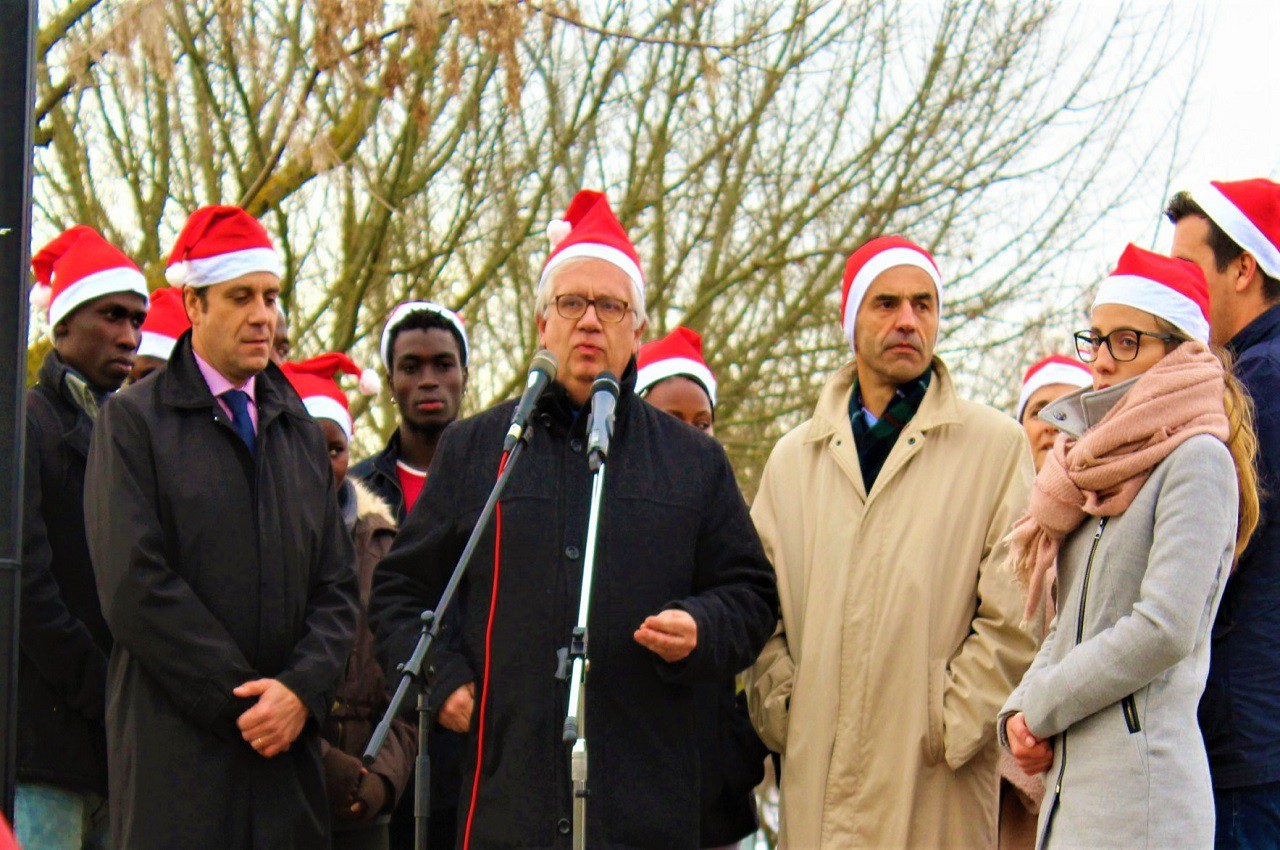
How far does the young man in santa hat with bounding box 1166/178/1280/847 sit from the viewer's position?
4.02m

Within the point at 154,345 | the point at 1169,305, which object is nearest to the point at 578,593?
the point at 1169,305

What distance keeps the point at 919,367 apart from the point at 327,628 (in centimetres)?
194

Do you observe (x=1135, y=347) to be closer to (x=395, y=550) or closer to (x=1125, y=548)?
(x=1125, y=548)

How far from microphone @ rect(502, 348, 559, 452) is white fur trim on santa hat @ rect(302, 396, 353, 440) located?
2514 millimetres

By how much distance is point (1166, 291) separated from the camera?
4.23 meters

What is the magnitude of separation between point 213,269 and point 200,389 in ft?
1.51

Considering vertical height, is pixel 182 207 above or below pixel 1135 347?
above

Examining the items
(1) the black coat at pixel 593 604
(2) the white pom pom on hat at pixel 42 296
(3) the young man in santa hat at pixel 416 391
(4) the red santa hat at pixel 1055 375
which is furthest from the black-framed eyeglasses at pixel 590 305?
(4) the red santa hat at pixel 1055 375

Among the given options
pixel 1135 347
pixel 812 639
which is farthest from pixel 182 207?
pixel 1135 347

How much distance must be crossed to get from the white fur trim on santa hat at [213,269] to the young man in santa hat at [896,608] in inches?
70.4

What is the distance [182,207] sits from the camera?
10203 mm

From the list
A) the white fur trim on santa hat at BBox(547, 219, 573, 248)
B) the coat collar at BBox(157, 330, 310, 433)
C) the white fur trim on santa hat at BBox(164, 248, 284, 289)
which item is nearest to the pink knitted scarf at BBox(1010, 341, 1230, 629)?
the white fur trim on santa hat at BBox(547, 219, 573, 248)

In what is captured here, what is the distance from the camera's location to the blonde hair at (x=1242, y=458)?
4.07 m

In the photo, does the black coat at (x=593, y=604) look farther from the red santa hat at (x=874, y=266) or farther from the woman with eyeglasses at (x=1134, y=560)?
the woman with eyeglasses at (x=1134, y=560)
